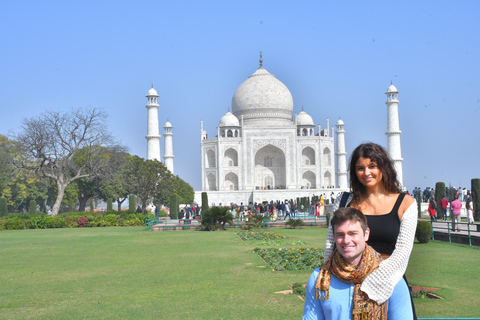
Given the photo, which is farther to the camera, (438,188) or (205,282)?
(438,188)

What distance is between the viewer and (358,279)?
8.79 feet

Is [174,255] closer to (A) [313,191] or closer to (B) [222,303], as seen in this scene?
(B) [222,303]

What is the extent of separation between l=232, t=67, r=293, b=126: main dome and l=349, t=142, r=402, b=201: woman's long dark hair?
42.9 meters

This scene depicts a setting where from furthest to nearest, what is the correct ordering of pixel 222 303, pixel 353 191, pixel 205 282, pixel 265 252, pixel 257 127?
pixel 257 127 → pixel 265 252 → pixel 205 282 → pixel 222 303 → pixel 353 191

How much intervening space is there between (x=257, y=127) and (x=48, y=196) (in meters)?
16.2

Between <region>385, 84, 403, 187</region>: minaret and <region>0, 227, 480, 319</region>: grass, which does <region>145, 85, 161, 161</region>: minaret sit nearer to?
<region>385, 84, 403, 187</region>: minaret

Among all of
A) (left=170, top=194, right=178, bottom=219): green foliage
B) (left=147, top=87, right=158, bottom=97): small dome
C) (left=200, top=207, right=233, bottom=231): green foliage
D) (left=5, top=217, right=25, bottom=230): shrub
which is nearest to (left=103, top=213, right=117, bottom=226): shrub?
(left=5, top=217, right=25, bottom=230): shrub

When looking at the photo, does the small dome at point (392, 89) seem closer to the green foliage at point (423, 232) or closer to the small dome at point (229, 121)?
the small dome at point (229, 121)

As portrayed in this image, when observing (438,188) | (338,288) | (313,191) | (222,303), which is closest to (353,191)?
(338,288)

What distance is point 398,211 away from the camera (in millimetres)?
2852

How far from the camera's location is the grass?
5.71 meters

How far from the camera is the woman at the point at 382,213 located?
8.69ft

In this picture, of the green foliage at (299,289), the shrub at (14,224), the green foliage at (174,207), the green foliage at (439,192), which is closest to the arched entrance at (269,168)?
the green foliage at (174,207)

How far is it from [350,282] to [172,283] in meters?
5.03
